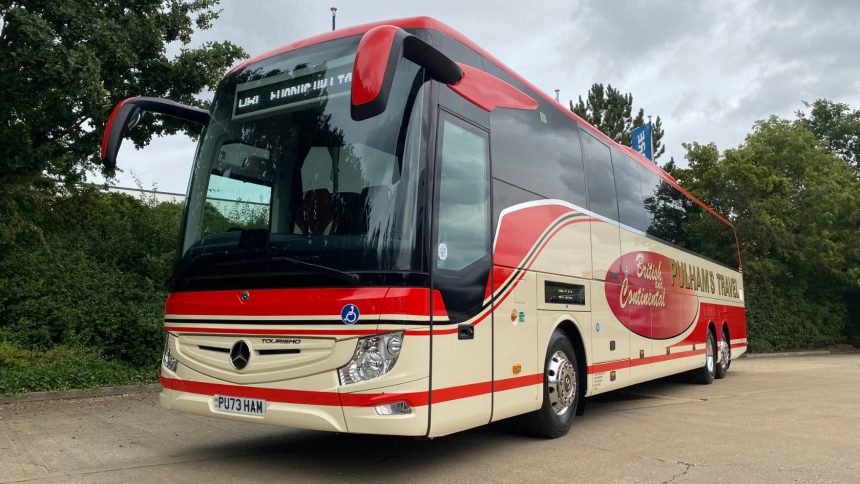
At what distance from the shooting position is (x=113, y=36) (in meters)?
11.2

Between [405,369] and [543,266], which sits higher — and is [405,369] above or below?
below

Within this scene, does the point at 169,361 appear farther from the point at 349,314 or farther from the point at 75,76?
the point at 75,76

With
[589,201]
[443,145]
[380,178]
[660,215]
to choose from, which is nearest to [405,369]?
[380,178]

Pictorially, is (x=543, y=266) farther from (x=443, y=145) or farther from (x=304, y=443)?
(x=304, y=443)

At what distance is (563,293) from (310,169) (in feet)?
10.4

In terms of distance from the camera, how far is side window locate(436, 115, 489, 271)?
17.3 feet

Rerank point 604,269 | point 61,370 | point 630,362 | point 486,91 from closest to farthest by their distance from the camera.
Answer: point 486,91 → point 604,269 → point 630,362 → point 61,370

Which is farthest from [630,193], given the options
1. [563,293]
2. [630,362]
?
[563,293]

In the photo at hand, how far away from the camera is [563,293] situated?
23.4 feet

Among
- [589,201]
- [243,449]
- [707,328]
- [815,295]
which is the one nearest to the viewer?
[243,449]

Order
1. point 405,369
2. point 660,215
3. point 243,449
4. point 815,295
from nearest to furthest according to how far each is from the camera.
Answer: point 405,369
point 243,449
point 660,215
point 815,295

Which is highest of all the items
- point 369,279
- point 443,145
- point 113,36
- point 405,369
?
point 113,36

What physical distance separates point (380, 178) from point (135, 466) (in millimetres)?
3174

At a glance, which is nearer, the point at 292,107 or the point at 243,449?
the point at 292,107
